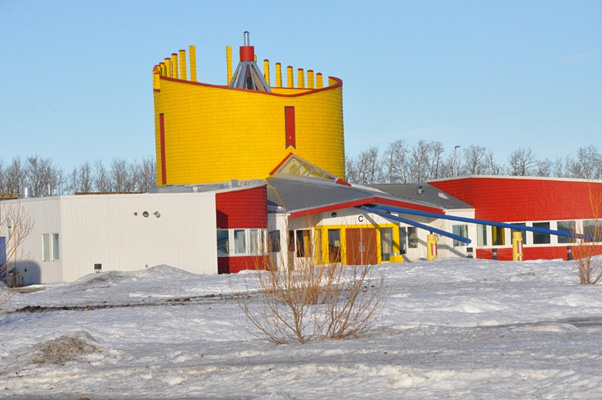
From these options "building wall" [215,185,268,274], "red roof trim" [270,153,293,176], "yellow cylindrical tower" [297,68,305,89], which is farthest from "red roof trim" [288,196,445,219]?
"yellow cylindrical tower" [297,68,305,89]

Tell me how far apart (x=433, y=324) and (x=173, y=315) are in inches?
221

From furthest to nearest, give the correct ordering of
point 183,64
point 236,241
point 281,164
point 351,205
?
point 183,64, point 281,164, point 351,205, point 236,241

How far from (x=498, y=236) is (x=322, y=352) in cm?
3394

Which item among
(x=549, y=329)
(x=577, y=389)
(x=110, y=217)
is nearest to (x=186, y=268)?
(x=110, y=217)

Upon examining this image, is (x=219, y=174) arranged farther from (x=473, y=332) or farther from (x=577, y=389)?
(x=577, y=389)

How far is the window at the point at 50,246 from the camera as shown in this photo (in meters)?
36.9

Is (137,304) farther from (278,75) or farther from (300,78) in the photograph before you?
(300,78)

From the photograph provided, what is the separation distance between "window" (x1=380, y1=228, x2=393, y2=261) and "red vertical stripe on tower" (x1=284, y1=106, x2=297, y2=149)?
303 inches

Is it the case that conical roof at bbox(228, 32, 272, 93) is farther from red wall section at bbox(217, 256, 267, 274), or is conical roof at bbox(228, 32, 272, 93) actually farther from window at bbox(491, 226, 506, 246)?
window at bbox(491, 226, 506, 246)

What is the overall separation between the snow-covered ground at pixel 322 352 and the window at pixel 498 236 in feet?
69.9

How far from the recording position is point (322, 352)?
13.9 meters

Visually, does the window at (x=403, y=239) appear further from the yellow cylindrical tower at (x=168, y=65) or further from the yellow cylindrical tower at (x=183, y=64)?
the yellow cylindrical tower at (x=168, y=65)

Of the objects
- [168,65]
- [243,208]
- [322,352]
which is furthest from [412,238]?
[322,352]

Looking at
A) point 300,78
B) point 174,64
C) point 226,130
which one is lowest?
point 226,130
